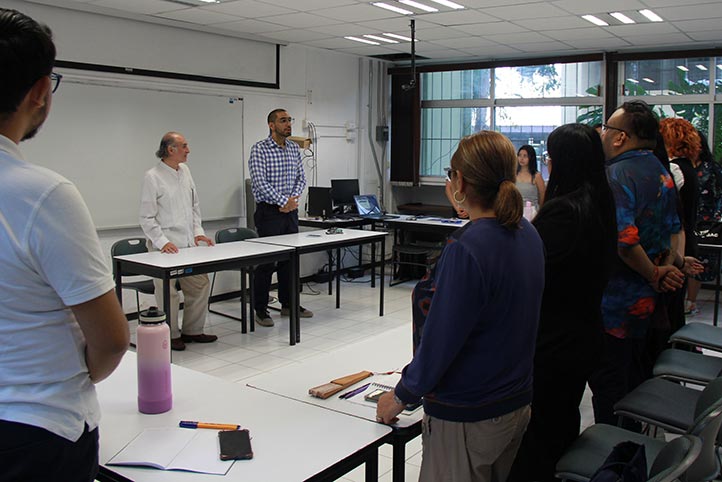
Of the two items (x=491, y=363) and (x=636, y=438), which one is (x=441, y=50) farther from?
(x=491, y=363)

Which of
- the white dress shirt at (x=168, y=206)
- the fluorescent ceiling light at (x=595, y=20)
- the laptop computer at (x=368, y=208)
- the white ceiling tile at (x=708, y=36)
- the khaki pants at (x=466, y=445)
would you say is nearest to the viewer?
the khaki pants at (x=466, y=445)

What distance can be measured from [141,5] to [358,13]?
174 centimetres

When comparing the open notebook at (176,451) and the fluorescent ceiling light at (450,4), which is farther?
the fluorescent ceiling light at (450,4)

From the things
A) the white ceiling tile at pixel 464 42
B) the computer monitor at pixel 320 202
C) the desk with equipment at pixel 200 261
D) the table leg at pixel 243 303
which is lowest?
the table leg at pixel 243 303

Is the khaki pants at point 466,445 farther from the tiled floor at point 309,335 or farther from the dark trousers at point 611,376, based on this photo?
the tiled floor at point 309,335

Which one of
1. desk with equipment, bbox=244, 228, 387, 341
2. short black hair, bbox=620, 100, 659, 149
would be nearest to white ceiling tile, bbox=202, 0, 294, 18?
desk with equipment, bbox=244, 228, 387, 341

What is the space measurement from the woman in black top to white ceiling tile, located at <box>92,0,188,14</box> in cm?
409

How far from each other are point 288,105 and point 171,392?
5.96 m

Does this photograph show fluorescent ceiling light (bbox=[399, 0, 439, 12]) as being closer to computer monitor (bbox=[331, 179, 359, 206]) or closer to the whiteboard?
the whiteboard

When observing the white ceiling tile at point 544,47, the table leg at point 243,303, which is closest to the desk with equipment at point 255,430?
the table leg at point 243,303

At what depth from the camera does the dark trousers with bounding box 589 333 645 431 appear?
108 inches

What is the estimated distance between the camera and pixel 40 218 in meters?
1.06

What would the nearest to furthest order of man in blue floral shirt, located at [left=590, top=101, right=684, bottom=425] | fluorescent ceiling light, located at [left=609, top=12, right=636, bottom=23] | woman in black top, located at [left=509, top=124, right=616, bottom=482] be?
woman in black top, located at [left=509, top=124, right=616, bottom=482]
man in blue floral shirt, located at [left=590, top=101, right=684, bottom=425]
fluorescent ceiling light, located at [left=609, top=12, right=636, bottom=23]

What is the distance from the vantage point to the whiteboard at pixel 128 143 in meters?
5.46
